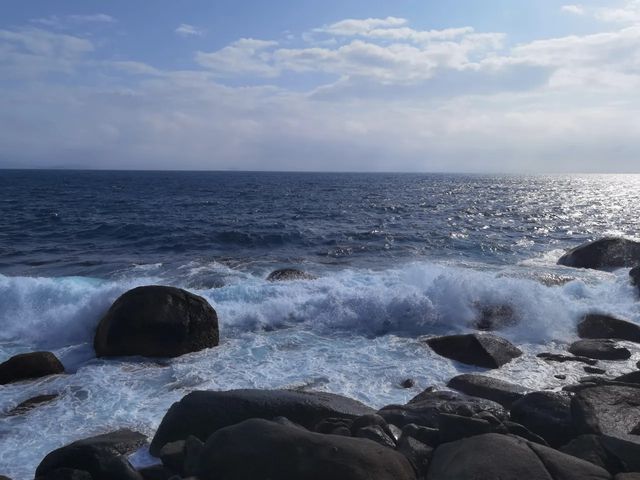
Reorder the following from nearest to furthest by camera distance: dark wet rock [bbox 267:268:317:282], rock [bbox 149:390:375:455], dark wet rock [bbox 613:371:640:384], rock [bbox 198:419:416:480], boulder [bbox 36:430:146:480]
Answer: rock [bbox 198:419:416:480] → boulder [bbox 36:430:146:480] → rock [bbox 149:390:375:455] → dark wet rock [bbox 613:371:640:384] → dark wet rock [bbox 267:268:317:282]

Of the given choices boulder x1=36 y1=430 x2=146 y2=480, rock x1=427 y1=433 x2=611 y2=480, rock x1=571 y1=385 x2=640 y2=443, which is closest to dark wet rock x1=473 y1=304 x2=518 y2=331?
rock x1=571 y1=385 x2=640 y2=443

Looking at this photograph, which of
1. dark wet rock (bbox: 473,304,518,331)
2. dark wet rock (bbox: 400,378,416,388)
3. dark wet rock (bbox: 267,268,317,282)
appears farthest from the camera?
dark wet rock (bbox: 267,268,317,282)

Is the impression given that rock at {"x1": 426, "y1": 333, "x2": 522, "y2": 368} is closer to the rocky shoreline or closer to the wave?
the rocky shoreline

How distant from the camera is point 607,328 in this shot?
483 inches

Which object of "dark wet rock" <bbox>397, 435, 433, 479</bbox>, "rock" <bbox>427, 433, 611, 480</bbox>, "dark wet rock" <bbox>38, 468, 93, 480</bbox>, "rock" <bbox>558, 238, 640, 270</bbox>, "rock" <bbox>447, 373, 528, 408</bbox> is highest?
"rock" <bbox>558, 238, 640, 270</bbox>

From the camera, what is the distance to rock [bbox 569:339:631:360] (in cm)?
1053

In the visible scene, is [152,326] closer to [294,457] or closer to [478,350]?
[294,457]

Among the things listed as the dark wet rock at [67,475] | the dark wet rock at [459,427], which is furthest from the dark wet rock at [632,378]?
the dark wet rock at [67,475]

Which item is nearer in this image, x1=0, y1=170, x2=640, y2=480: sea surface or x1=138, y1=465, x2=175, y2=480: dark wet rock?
x1=138, y1=465, x2=175, y2=480: dark wet rock

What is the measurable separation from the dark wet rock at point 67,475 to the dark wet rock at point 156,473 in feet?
1.95

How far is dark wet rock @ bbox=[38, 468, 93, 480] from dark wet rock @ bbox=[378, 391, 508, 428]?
11.4ft

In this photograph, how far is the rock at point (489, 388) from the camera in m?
7.80

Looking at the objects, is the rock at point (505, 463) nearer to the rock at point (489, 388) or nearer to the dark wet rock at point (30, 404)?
the rock at point (489, 388)

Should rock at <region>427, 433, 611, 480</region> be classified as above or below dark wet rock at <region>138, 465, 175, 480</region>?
above
